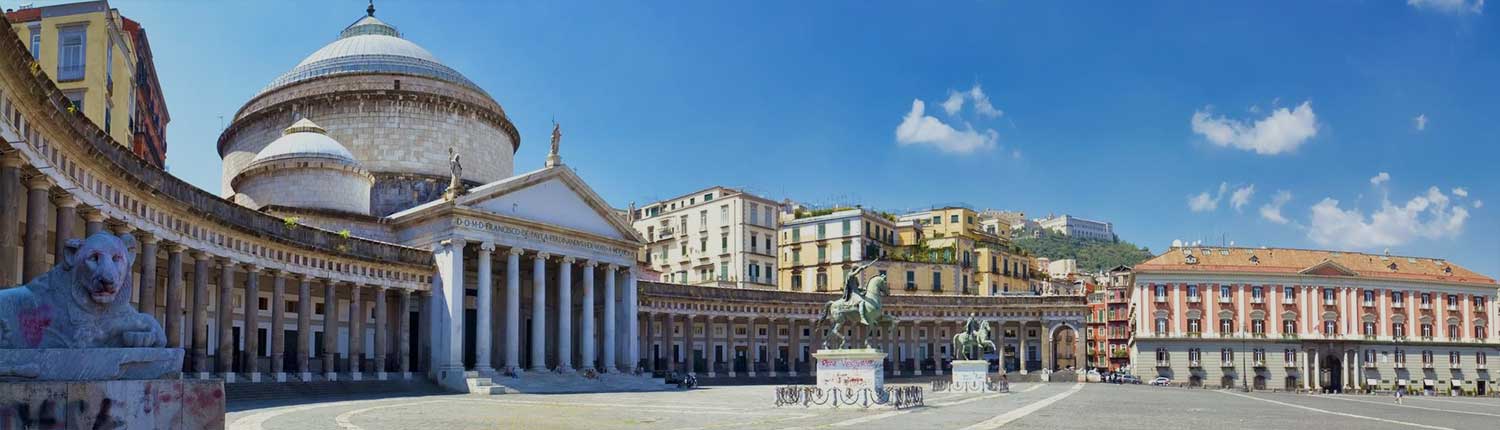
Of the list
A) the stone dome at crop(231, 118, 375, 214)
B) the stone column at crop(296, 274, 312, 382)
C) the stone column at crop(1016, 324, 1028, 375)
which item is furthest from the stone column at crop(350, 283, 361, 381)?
the stone column at crop(1016, 324, 1028, 375)

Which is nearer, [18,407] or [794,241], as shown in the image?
[18,407]

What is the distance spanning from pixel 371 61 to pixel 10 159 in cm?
4443

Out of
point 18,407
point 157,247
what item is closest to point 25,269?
point 157,247

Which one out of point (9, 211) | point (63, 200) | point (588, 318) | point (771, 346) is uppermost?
point (63, 200)

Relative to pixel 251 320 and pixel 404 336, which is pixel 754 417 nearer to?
pixel 251 320

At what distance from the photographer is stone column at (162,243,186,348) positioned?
35.9 metres

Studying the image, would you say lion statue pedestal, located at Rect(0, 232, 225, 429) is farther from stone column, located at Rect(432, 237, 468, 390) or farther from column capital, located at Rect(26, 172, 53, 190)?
stone column, located at Rect(432, 237, 468, 390)

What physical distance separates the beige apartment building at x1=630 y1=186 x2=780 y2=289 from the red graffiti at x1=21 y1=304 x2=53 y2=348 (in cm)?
8405

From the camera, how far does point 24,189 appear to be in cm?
2700

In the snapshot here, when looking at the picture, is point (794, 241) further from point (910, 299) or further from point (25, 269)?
point (25, 269)

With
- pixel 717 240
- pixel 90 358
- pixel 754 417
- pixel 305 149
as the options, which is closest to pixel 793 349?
pixel 717 240

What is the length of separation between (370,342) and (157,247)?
63.5 feet

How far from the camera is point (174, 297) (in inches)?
1442

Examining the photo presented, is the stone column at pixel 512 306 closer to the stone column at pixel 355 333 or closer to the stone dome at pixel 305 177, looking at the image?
the stone column at pixel 355 333
